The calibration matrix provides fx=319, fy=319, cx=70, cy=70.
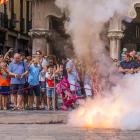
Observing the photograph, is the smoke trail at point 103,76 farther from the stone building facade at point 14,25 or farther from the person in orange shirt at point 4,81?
the stone building facade at point 14,25

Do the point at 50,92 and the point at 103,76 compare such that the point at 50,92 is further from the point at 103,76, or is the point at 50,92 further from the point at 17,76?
the point at 103,76

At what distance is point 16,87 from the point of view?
10.7 metres

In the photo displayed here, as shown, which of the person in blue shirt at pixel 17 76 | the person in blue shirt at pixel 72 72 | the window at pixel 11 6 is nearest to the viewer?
the person in blue shirt at pixel 17 76

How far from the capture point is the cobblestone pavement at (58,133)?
20.4ft

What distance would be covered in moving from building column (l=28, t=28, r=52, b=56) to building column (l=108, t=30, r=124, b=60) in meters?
2.87

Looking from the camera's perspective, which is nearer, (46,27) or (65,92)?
(65,92)

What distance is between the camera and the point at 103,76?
10.3m

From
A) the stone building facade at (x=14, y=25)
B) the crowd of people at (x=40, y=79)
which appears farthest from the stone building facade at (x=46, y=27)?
the stone building facade at (x=14, y=25)

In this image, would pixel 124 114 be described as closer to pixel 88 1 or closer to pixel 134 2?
pixel 88 1

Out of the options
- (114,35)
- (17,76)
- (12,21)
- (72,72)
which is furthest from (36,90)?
(12,21)

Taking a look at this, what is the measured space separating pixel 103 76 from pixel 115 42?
464 cm

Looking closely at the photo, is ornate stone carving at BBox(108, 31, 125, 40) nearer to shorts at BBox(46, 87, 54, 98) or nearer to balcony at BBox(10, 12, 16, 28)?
shorts at BBox(46, 87, 54, 98)

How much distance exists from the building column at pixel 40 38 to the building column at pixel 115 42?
9.42 feet

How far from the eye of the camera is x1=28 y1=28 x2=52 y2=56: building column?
14648mm
